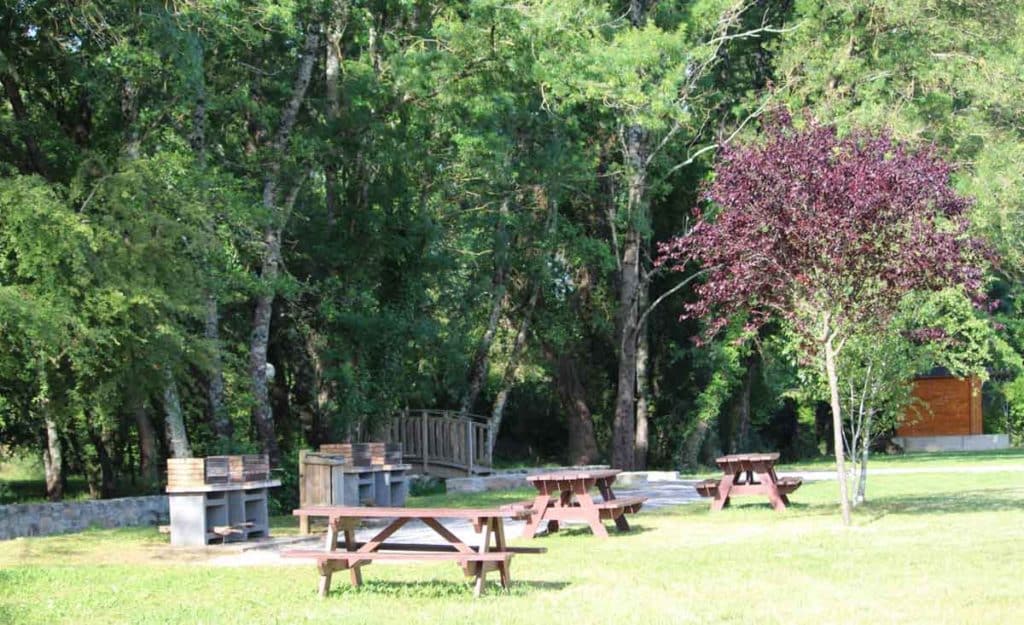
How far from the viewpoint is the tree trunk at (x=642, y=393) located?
31.8 m

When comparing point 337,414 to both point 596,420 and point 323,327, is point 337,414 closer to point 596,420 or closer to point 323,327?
point 323,327

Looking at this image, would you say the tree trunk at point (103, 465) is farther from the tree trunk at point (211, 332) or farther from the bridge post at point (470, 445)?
the bridge post at point (470, 445)

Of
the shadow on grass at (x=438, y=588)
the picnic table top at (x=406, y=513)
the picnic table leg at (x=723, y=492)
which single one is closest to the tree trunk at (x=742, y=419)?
the picnic table leg at (x=723, y=492)

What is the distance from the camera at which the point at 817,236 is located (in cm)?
1438

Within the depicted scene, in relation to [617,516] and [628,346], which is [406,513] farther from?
[628,346]

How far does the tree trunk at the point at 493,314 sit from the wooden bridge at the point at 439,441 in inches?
50.7

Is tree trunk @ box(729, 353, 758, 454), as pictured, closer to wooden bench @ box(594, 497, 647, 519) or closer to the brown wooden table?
wooden bench @ box(594, 497, 647, 519)

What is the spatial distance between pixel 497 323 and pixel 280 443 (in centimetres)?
615

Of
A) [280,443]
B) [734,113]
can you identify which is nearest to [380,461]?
[280,443]

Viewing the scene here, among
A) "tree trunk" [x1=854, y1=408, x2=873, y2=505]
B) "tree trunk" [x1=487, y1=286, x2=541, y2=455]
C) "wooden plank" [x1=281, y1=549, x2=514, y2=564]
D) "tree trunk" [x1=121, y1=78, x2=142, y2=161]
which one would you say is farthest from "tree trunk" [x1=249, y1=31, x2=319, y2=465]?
"wooden plank" [x1=281, y1=549, x2=514, y2=564]

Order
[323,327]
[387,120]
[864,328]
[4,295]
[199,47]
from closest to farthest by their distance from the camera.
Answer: [4,295], [864,328], [199,47], [387,120], [323,327]

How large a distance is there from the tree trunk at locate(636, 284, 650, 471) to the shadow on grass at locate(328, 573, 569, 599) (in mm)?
21416

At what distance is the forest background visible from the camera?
51.9 ft

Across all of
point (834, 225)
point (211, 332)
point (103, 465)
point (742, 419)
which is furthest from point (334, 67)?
point (742, 419)
